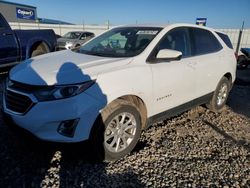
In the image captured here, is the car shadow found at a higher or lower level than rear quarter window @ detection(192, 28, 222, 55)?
lower

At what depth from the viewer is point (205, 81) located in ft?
15.1

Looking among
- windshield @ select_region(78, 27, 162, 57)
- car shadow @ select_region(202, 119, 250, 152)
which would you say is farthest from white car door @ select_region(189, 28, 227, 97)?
windshield @ select_region(78, 27, 162, 57)

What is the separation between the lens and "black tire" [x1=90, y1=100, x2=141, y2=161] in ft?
9.82

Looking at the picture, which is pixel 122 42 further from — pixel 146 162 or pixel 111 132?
pixel 146 162

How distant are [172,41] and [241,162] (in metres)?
1.96

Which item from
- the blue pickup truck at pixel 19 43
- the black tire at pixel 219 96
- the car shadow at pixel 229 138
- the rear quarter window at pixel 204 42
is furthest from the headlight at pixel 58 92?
the blue pickup truck at pixel 19 43

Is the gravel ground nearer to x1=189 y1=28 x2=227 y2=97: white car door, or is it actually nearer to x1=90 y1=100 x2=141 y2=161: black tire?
x1=90 y1=100 x2=141 y2=161: black tire

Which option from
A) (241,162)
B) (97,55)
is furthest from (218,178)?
(97,55)

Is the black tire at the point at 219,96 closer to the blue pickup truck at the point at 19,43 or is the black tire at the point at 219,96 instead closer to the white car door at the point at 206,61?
the white car door at the point at 206,61

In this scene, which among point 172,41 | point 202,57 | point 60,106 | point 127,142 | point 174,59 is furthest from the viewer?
point 202,57

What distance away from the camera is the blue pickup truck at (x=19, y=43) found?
7027 mm

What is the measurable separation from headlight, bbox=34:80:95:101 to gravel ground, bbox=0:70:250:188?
20.3 inches

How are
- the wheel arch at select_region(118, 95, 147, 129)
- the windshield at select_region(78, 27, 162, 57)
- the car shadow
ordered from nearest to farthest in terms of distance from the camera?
1. the wheel arch at select_region(118, 95, 147, 129)
2. the windshield at select_region(78, 27, 162, 57)
3. the car shadow

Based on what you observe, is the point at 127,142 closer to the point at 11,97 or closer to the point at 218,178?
the point at 218,178
